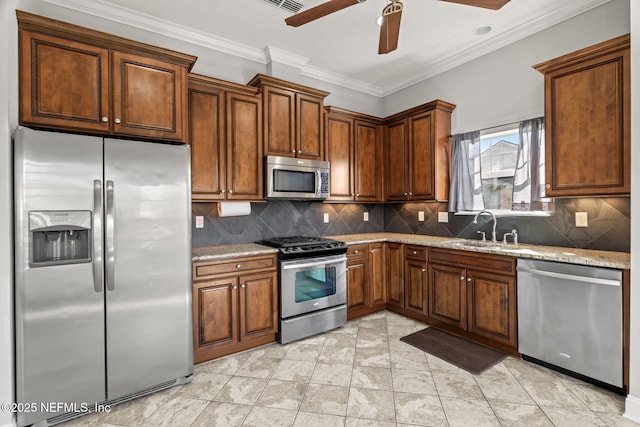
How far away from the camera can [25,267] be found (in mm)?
1743

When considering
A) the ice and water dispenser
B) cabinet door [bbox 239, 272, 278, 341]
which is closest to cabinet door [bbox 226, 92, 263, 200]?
cabinet door [bbox 239, 272, 278, 341]

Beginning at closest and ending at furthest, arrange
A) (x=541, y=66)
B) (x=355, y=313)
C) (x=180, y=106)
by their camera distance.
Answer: (x=180, y=106), (x=541, y=66), (x=355, y=313)

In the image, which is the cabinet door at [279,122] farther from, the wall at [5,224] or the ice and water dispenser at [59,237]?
the wall at [5,224]

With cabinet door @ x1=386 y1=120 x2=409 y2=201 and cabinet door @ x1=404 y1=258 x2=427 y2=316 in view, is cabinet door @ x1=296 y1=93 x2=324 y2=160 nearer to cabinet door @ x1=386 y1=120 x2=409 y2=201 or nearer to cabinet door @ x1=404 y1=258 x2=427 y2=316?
cabinet door @ x1=386 y1=120 x2=409 y2=201

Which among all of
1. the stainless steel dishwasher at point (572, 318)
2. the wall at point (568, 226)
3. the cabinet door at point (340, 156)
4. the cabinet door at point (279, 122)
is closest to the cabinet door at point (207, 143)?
the cabinet door at point (279, 122)

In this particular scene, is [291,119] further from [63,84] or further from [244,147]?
[63,84]

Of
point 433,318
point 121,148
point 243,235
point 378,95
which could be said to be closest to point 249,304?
point 243,235

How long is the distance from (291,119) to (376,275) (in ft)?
6.90

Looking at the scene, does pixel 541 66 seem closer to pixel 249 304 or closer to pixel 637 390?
pixel 637 390

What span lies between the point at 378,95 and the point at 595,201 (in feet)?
9.99

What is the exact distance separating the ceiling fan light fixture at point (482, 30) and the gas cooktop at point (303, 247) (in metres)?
2.61

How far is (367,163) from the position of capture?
4.11 metres

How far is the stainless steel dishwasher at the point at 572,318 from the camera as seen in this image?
2.04 meters

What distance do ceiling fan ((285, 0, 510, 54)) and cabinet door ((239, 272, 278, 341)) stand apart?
2.11 meters
